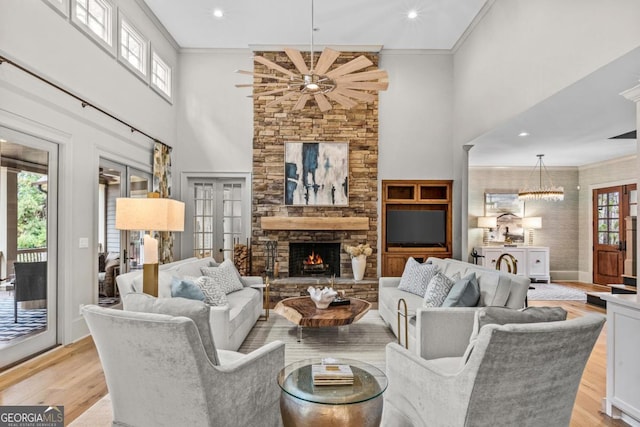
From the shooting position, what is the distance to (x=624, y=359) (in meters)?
2.48

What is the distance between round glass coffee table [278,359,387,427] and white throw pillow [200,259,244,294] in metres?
2.55

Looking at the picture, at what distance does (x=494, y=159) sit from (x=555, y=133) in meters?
2.25

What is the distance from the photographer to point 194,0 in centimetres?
521

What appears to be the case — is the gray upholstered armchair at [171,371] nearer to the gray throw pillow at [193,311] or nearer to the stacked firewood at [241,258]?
the gray throw pillow at [193,311]

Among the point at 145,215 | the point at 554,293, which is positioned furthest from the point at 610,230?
the point at 145,215

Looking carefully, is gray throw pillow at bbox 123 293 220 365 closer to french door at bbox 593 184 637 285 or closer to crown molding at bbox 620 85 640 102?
crown molding at bbox 620 85 640 102

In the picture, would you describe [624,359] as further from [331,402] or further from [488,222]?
[488,222]

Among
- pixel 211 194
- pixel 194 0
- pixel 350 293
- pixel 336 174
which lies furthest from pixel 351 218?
pixel 194 0

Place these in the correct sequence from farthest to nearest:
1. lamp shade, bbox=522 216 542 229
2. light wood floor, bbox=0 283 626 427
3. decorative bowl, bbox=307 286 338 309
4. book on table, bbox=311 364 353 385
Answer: lamp shade, bbox=522 216 542 229
decorative bowl, bbox=307 286 338 309
light wood floor, bbox=0 283 626 427
book on table, bbox=311 364 353 385

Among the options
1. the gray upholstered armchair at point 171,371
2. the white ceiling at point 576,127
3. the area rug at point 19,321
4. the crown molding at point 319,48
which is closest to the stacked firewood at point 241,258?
the area rug at point 19,321

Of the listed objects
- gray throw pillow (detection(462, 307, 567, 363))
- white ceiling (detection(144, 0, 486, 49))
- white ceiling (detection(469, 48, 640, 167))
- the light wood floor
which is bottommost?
the light wood floor

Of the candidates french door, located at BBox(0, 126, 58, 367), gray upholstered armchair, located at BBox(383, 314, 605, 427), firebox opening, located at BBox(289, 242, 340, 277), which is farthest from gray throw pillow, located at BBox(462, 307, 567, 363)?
firebox opening, located at BBox(289, 242, 340, 277)

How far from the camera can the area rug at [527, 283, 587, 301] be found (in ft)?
21.7

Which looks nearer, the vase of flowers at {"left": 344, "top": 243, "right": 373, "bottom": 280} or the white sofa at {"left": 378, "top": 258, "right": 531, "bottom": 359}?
the white sofa at {"left": 378, "top": 258, "right": 531, "bottom": 359}
